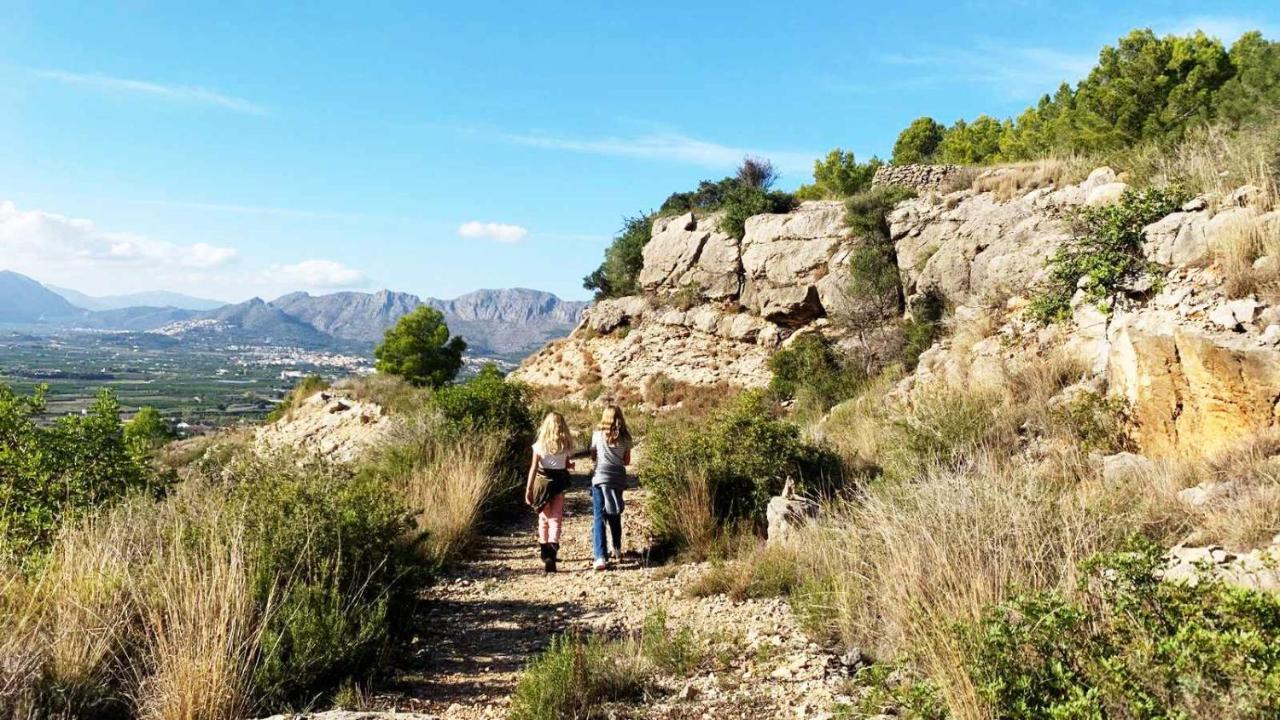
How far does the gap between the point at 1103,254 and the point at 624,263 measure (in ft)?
59.0

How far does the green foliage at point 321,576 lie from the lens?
4.07 metres

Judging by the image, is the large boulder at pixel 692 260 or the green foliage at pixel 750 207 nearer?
the large boulder at pixel 692 260

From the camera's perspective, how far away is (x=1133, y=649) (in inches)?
111

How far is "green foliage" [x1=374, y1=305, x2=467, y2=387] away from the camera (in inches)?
1319

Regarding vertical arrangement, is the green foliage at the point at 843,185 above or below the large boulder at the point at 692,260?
above

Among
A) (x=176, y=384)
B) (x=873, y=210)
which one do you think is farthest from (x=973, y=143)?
(x=176, y=384)

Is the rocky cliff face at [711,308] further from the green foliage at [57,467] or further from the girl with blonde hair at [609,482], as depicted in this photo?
the green foliage at [57,467]

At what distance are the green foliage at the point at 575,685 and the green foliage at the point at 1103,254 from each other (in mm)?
8809

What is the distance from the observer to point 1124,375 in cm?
747

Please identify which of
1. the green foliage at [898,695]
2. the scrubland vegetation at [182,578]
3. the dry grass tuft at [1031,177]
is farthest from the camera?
the dry grass tuft at [1031,177]

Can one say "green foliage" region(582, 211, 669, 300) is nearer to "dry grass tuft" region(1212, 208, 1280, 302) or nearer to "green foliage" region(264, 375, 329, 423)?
"green foliage" region(264, 375, 329, 423)

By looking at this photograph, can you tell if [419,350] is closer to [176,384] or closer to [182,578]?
[182,578]

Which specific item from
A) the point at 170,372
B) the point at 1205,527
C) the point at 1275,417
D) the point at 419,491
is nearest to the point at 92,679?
the point at 419,491

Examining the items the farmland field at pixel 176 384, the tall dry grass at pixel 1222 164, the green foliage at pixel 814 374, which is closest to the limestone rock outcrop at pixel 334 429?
the green foliage at pixel 814 374
